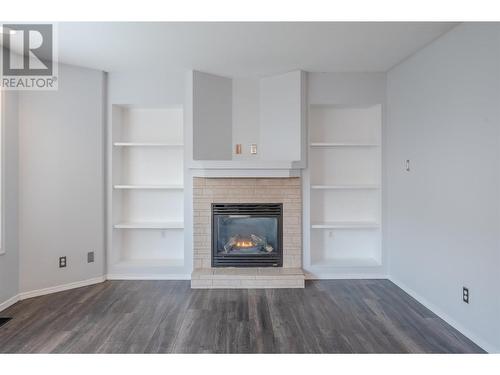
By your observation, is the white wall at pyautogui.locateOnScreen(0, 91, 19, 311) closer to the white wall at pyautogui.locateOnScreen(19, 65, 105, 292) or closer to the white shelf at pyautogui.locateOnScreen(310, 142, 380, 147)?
the white wall at pyautogui.locateOnScreen(19, 65, 105, 292)

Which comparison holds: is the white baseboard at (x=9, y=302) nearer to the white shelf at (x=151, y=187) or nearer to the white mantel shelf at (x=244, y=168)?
the white shelf at (x=151, y=187)

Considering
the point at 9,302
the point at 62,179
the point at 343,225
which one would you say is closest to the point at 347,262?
the point at 343,225

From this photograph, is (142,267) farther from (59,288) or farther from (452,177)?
(452,177)

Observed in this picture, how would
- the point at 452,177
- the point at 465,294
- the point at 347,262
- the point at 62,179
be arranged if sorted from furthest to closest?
the point at 347,262, the point at 62,179, the point at 452,177, the point at 465,294

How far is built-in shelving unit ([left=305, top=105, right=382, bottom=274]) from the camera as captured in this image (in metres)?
3.88

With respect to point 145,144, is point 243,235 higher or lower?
lower

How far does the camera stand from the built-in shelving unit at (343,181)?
3.88 meters

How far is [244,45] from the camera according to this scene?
2.87m

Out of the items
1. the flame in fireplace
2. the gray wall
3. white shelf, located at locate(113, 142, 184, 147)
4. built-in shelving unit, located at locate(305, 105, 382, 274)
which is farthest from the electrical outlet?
white shelf, located at locate(113, 142, 184, 147)

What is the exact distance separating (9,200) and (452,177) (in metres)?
4.01

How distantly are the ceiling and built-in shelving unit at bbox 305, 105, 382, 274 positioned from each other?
2.12 feet

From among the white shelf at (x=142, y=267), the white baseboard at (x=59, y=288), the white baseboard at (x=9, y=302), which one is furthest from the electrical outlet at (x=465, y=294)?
the white baseboard at (x=9, y=302)

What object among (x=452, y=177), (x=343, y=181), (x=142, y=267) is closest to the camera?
(x=452, y=177)

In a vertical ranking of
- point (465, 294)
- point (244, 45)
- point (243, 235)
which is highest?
point (244, 45)
